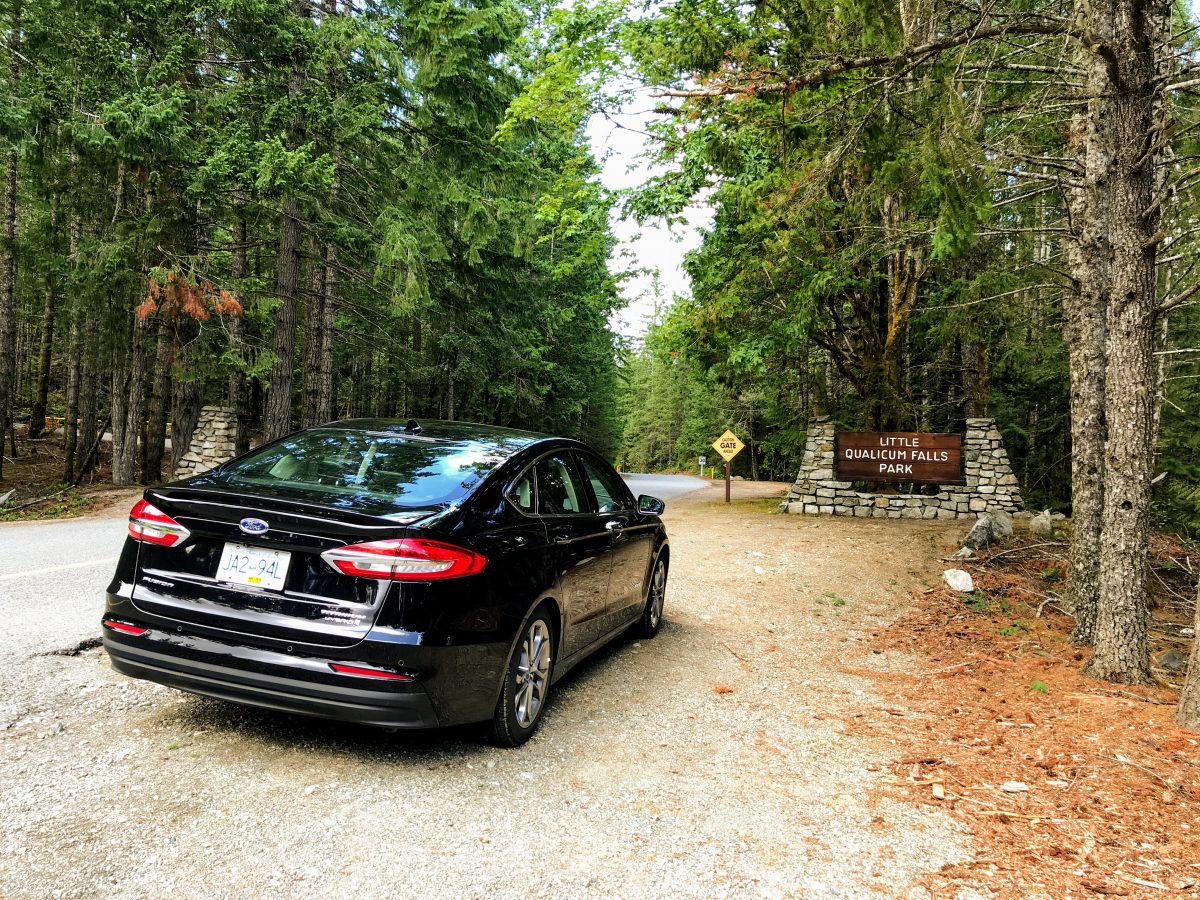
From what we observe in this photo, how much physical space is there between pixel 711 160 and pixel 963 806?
18.2 ft

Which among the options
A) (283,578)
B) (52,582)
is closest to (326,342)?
(52,582)

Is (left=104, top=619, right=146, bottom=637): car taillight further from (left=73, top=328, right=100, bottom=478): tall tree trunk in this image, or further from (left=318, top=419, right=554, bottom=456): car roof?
(left=73, top=328, right=100, bottom=478): tall tree trunk

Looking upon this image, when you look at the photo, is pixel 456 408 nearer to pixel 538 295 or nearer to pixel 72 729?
pixel 538 295

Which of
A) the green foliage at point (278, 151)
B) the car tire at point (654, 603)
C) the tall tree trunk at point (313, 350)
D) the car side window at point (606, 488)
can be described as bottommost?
the car tire at point (654, 603)

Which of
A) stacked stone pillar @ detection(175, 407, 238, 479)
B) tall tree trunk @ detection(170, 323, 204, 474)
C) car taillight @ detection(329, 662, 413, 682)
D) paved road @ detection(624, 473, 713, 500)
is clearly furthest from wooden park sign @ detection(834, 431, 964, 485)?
car taillight @ detection(329, 662, 413, 682)

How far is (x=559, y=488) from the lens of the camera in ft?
15.1

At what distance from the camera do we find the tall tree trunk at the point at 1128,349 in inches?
203

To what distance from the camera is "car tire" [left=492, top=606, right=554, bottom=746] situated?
12.1ft

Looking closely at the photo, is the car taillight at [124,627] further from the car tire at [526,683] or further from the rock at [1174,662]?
the rock at [1174,662]

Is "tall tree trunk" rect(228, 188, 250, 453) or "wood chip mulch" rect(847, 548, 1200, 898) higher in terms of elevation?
"tall tree trunk" rect(228, 188, 250, 453)

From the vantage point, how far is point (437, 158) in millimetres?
14180

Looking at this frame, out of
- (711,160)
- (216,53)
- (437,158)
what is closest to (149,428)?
(216,53)

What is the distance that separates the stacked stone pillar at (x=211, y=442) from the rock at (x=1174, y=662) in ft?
53.5

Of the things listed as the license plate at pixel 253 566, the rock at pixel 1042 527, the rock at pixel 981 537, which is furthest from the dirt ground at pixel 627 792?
the rock at pixel 1042 527
